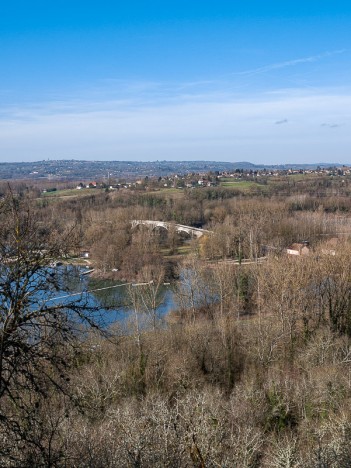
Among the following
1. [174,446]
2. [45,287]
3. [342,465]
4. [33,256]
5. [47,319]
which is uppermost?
[33,256]

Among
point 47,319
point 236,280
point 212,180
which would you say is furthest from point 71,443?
point 212,180

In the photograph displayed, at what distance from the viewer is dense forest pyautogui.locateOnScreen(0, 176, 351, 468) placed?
2.96m

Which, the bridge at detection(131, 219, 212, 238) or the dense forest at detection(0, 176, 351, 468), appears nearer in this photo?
the dense forest at detection(0, 176, 351, 468)

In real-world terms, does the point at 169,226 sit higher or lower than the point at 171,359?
higher

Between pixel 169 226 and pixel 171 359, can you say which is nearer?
pixel 171 359

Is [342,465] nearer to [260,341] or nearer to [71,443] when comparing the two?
[71,443]

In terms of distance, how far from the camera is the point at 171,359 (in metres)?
12.3

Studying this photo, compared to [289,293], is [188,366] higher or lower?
lower

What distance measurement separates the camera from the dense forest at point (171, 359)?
2.96 meters

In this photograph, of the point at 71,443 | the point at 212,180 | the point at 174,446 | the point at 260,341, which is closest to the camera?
the point at 71,443

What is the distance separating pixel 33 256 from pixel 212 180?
75807 millimetres

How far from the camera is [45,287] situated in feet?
9.77

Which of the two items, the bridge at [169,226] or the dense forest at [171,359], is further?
the bridge at [169,226]

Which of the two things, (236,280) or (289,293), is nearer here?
(289,293)
